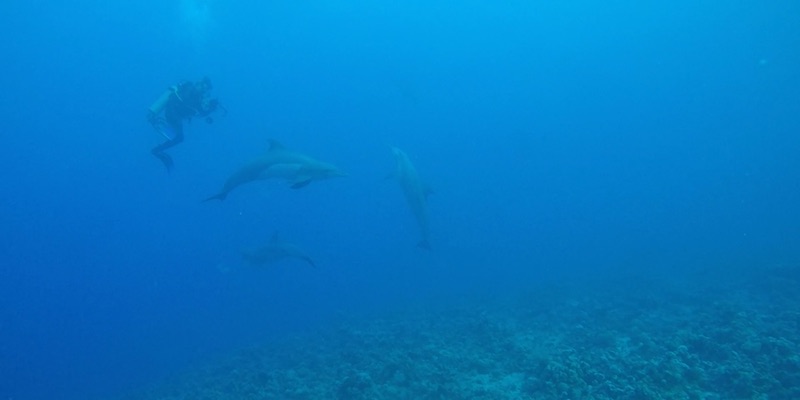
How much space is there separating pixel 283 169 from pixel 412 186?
344cm

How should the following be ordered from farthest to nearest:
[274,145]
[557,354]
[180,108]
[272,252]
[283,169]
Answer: [272,252]
[274,145]
[283,169]
[180,108]
[557,354]

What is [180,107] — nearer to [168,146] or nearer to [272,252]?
[168,146]

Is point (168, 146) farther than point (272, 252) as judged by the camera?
No

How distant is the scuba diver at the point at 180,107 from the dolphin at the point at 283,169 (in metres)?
1.55

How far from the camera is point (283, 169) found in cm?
1204

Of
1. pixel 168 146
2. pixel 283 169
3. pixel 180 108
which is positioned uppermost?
pixel 180 108

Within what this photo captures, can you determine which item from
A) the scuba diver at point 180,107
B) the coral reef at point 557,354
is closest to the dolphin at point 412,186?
the coral reef at point 557,354

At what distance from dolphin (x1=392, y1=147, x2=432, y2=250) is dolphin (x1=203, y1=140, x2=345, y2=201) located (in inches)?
77.6

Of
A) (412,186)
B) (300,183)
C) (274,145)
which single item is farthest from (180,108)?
(412,186)

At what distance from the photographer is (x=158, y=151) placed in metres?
11.7

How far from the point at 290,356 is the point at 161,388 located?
175 inches

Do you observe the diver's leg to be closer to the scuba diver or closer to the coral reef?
the scuba diver

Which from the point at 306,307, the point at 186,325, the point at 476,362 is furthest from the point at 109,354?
the point at 476,362

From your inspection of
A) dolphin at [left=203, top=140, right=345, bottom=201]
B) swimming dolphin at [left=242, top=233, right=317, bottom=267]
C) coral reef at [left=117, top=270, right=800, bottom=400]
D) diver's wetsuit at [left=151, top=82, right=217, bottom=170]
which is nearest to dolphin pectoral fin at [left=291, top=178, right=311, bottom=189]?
dolphin at [left=203, top=140, right=345, bottom=201]
